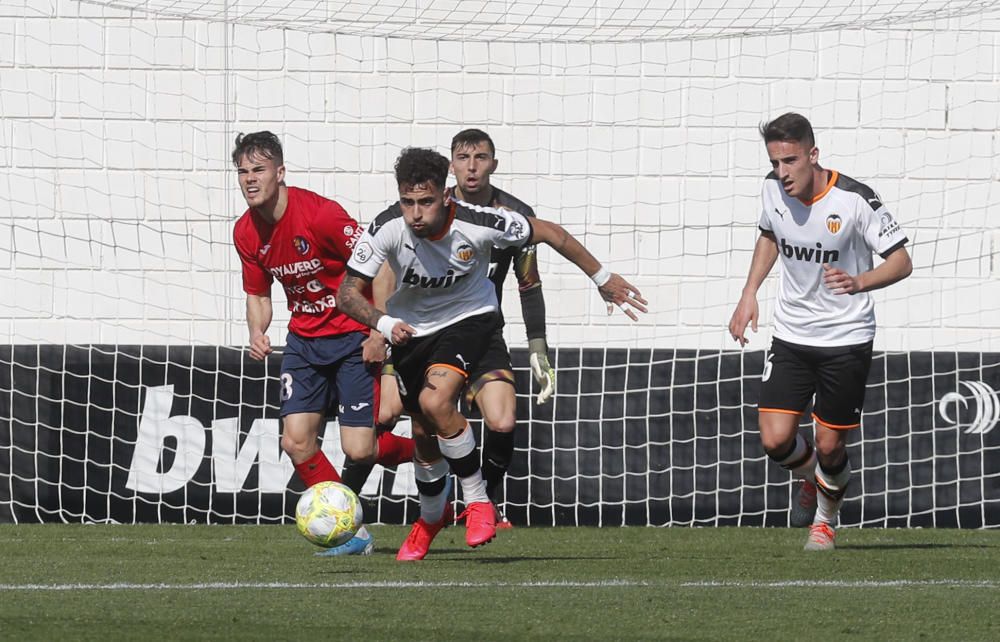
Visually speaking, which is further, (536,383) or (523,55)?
(523,55)

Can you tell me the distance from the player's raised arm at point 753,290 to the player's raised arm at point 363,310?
5.52 ft

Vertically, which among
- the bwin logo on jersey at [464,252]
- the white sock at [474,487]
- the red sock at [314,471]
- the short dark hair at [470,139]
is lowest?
the red sock at [314,471]

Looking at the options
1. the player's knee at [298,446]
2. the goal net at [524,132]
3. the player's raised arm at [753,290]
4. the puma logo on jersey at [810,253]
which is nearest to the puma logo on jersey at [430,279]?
the player's knee at [298,446]

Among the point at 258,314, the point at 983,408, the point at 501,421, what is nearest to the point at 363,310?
the point at 501,421

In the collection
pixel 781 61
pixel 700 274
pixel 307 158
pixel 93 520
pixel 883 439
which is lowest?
pixel 93 520

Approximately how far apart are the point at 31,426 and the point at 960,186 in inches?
231

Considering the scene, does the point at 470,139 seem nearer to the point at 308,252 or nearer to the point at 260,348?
the point at 308,252

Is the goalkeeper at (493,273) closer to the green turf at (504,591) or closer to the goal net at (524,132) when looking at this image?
the green turf at (504,591)

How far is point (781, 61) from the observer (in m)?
11.0

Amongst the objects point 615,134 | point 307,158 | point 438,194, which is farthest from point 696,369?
point 438,194

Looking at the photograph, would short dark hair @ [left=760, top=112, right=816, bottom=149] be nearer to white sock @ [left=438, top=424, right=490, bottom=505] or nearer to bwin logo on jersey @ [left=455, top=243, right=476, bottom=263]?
bwin logo on jersey @ [left=455, top=243, right=476, bottom=263]

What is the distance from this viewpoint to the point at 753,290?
7.77 m

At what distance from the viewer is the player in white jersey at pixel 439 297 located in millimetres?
6668

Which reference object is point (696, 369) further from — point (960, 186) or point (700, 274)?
point (960, 186)
